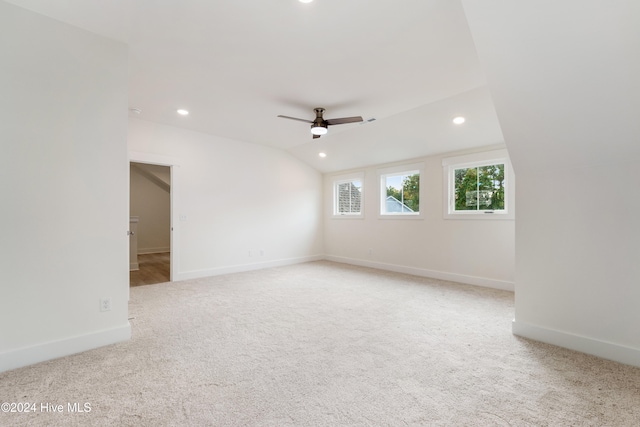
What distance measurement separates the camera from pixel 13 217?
2115 mm

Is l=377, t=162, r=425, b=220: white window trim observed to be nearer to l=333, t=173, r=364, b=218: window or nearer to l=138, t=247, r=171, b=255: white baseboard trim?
l=333, t=173, r=364, b=218: window

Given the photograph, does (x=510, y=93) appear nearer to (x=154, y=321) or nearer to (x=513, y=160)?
(x=513, y=160)

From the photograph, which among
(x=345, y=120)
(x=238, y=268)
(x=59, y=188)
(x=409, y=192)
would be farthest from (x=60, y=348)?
(x=409, y=192)

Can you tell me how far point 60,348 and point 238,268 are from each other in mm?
3471

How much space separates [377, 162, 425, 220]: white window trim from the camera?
539 centimetres

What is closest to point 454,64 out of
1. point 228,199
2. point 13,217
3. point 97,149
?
point 97,149

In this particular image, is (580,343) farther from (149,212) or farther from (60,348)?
(149,212)

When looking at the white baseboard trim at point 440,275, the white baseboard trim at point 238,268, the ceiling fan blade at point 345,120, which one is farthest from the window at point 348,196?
the ceiling fan blade at point 345,120

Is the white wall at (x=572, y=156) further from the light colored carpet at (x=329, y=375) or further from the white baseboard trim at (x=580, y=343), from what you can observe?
the light colored carpet at (x=329, y=375)

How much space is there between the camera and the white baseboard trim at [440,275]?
4398 mm

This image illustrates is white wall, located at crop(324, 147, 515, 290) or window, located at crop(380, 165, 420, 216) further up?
window, located at crop(380, 165, 420, 216)

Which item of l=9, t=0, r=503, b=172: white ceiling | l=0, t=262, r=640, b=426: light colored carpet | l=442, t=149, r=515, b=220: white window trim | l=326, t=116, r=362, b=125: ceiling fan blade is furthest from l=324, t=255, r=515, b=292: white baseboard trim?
l=326, t=116, r=362, b=125: ceiling fan blade

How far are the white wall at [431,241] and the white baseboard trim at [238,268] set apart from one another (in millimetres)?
903

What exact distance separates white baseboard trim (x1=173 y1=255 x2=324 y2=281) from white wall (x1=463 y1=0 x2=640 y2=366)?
4.66m
